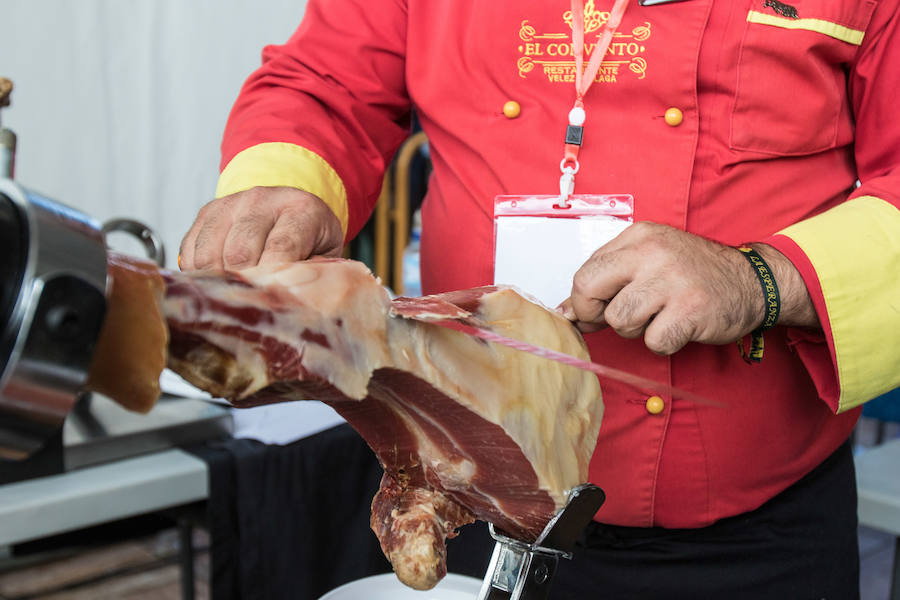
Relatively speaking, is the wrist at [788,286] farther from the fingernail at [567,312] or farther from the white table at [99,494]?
the white table at [99,494]

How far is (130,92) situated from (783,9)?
2.08m

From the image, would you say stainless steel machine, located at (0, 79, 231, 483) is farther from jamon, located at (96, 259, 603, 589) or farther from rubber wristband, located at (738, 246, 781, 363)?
rubber wristband, located at (738, 246, 781, 363)

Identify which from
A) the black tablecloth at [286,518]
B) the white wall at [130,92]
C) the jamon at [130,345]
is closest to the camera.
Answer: the jamon at [130,345]

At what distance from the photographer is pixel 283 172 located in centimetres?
107

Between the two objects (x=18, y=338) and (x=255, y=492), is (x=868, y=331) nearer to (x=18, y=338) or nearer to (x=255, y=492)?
(x=18, y=338)

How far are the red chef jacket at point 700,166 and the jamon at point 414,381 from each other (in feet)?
0.78

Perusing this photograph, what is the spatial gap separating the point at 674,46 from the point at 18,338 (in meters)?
0.88

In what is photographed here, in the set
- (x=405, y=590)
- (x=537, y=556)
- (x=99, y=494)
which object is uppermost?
(x=537, y=556)

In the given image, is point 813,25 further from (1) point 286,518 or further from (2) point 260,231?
(1) point 286,518

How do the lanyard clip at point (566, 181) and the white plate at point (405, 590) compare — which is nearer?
the white plate at point (405, 590)

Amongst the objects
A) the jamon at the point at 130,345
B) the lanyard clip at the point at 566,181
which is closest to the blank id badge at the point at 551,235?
the lanyard clip at the point at 566,181

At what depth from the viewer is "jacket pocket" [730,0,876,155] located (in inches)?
40.1

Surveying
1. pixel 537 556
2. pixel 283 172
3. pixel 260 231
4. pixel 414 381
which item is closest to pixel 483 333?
pixel 414 381

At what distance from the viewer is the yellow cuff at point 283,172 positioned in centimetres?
106
